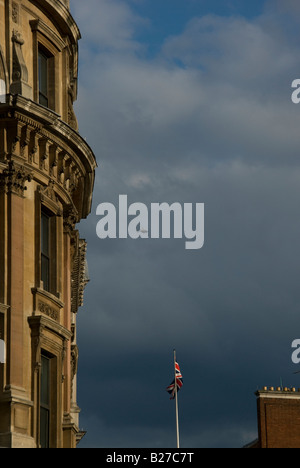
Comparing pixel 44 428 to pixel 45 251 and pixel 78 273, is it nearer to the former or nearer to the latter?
pixel 45 251

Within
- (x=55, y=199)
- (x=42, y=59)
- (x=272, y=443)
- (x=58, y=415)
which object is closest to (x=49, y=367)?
(x=58, y=415)

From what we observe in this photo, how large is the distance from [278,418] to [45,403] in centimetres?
3343

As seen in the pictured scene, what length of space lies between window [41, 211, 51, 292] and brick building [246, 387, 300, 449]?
32.2 meters

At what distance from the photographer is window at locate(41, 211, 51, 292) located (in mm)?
48000

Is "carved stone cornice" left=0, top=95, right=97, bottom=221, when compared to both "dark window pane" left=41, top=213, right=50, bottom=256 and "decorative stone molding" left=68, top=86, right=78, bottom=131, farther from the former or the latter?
"decorative stone molding" left=68, top=86, right=78, bottom=131

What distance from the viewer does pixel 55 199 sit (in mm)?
48656

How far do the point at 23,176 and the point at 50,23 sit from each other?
23.7 feet

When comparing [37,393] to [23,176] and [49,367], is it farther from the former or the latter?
[23,176]

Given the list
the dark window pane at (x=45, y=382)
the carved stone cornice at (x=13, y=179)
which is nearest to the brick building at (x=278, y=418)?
the dark window pane at (x=45, y=382)

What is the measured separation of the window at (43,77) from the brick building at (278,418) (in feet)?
109

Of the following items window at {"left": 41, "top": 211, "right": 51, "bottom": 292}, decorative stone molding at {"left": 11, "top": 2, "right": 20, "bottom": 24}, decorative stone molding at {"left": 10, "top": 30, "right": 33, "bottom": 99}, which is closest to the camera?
decorative stone molding at {"left": 10, "top": 30, "right": 33, "bottom": 99}

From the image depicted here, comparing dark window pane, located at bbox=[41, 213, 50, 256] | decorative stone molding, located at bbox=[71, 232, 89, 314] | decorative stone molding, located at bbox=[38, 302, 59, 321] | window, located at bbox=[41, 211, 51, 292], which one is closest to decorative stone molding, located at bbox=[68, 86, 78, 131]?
dark window pane, located at bbox=[41, 213, 50, 256]

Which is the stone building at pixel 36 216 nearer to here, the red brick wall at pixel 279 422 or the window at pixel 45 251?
the window at pixel 45 251

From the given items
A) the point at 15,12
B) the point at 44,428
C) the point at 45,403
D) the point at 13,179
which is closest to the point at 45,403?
the point at 45,403
